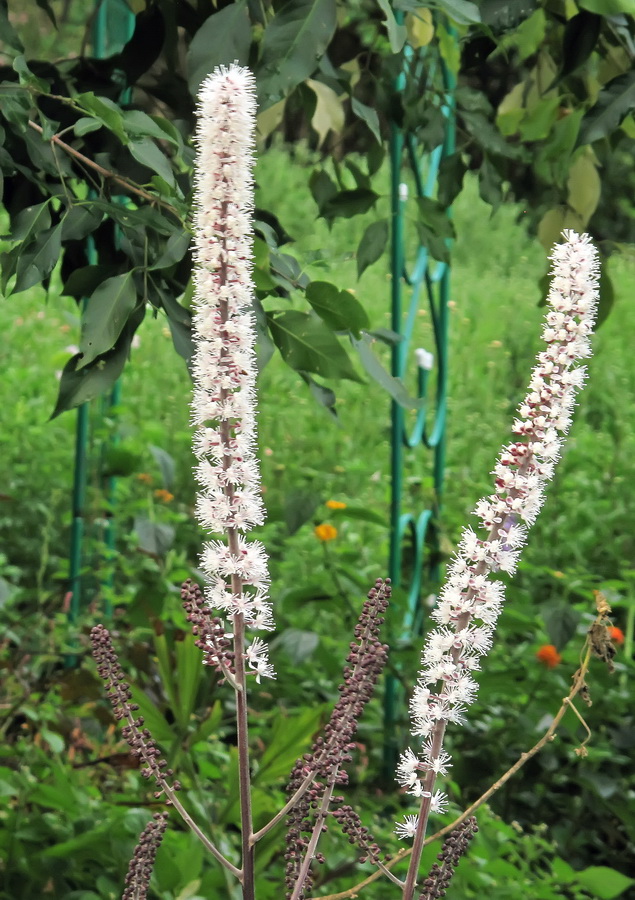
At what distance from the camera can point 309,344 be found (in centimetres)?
114

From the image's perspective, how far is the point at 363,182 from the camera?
67.6 inches

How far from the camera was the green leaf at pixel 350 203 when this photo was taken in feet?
5.41

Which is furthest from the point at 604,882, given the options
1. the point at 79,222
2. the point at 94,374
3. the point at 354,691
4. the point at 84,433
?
the point at 84,433

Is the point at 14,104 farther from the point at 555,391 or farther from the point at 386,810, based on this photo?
the point at 386,810

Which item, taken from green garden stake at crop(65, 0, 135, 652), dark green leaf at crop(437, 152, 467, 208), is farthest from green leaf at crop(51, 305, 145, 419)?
green garden stake at crop(65, 0, 135, 652)

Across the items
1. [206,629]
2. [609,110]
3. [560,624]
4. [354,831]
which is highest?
[609,110]

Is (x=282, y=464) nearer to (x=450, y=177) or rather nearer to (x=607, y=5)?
(x=450, y=177)

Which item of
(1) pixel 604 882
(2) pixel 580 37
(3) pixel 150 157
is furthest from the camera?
(1) pixel 604 882

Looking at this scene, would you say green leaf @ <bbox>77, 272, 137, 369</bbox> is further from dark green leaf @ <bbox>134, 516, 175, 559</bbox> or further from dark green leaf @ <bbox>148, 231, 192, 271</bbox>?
dark green leaf @ <bbox>134, 516, 175, 559</bbox>

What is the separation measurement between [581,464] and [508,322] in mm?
1295

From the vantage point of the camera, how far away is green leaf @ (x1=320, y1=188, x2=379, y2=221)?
5.41 ft

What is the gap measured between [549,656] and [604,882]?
1.69 feet

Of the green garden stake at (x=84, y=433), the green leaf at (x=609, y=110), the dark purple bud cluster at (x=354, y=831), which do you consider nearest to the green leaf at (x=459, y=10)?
the green leaf at (x=609, y=110)

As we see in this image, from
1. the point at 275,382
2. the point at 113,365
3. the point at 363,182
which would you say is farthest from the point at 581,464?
the point at 113,365
